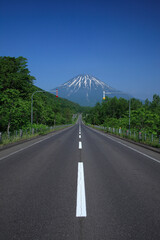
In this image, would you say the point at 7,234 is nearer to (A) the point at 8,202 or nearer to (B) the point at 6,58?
(A) the point at 8,202

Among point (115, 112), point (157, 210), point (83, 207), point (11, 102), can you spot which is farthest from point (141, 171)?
point (115, 112)

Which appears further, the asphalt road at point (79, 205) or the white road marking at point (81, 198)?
the white road marking at point (81, 198)

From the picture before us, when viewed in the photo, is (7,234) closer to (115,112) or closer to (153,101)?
(115,112)

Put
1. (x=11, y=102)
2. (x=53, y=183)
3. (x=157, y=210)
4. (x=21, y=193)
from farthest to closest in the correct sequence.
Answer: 1. (x=11, y=102)
2. (x=53, y=183)
3. (x=21, y=193)
4. (x=157, y=210)

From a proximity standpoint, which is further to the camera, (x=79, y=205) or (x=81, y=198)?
(x=81, y=198)

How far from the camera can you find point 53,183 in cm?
482

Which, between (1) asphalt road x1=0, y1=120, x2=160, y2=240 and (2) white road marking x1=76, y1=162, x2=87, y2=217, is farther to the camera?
(2) white road marking x1=76, y1=162, x2=87, y2=217

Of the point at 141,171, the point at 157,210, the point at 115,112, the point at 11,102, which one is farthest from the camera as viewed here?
the point at 115,112

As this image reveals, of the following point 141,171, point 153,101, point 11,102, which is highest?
point 153,101

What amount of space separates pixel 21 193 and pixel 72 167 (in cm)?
282

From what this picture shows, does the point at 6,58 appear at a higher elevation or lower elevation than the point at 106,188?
higher

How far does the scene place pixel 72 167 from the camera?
22.0ft

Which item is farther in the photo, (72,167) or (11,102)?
(11,102)

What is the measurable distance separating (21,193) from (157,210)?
2865 millimetres
